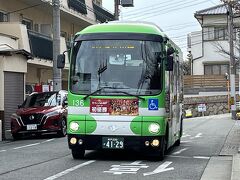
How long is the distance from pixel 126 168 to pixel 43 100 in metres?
10.2

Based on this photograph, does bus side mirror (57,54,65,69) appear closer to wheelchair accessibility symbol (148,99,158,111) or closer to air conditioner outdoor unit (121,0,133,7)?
wheelchair accessibility symbol (148,99,158,111)

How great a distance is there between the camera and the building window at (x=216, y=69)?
5084cm

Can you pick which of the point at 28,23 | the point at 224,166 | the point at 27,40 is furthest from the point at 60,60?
the point at 28,23

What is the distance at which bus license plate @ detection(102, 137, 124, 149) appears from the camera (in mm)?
11484

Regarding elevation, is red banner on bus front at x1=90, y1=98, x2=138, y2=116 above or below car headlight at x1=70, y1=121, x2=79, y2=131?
above

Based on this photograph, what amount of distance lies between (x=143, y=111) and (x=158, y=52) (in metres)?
1.48

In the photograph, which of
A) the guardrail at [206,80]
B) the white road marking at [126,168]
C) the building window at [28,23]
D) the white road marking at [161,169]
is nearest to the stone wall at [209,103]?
the guardrail at [206,80]

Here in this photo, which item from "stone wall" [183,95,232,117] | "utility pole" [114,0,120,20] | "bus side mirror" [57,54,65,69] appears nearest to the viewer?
"bus side mirror" [57,54,65,69]

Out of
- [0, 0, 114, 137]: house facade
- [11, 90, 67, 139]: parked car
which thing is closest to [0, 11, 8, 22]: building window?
[0, 0, 114, 137]: house facade

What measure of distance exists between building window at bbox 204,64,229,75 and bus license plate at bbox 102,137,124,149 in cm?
4046

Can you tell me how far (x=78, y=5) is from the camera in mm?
32625

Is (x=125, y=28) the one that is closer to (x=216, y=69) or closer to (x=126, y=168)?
(x=126, y=168)

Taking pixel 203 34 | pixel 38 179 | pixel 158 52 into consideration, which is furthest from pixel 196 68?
pixel 38 179

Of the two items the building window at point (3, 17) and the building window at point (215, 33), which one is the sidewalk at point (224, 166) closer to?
the building window at point (3, 17)
